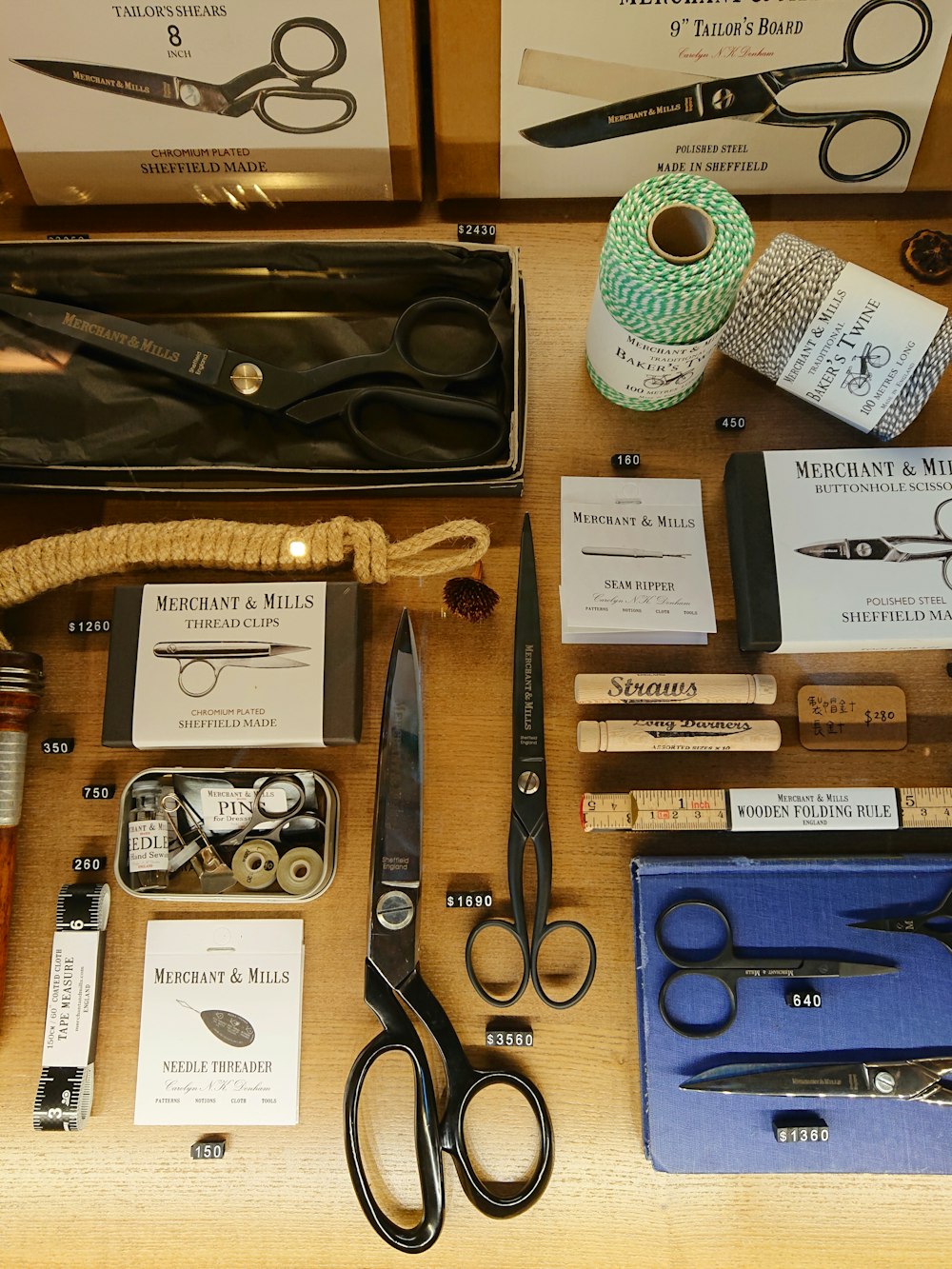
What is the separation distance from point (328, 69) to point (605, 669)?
639 millimetres

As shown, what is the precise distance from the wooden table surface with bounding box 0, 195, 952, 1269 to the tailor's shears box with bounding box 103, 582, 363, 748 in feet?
0.17

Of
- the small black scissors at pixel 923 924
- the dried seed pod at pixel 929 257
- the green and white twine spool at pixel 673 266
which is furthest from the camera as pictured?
the dried seed pod at pixel 929 257

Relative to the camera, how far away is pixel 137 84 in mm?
851

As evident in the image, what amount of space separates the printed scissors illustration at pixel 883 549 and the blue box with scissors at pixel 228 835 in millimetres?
515

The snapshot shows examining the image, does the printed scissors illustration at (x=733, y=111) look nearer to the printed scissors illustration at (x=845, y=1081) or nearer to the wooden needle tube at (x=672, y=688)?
the wooden needle tube at (x=672, y=688)

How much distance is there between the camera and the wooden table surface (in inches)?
31.4

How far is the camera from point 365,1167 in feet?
2.63

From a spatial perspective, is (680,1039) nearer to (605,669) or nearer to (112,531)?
(605,669)

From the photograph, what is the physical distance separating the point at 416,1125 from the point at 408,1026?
9 centimetres

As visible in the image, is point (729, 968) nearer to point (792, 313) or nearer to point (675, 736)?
point (675, 736)

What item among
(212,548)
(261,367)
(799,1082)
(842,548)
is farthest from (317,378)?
(799,1082)

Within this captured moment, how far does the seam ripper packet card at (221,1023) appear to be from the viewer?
797 millimetres

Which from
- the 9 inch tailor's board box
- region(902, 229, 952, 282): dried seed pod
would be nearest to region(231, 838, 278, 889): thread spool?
the 9 inch tailor's board box

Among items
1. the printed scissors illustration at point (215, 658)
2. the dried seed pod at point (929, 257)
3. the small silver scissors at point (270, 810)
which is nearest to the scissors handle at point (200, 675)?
the printed scissors illustration at point (215, 658)
